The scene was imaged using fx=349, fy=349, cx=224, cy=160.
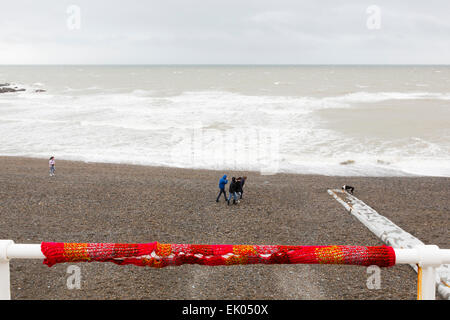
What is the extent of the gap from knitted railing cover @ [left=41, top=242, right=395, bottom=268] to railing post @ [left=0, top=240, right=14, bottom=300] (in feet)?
0.62

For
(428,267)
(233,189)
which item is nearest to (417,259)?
(428,267)

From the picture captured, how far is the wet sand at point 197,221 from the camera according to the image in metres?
8.05

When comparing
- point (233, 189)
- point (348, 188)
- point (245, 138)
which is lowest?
Answer: point (348, 188)

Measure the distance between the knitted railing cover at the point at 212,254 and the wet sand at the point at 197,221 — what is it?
6.17 meters

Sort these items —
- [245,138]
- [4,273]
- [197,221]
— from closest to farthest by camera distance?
1. [4,273]
2. [197,221]
3. [245,138]

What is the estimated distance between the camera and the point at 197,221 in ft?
41.7

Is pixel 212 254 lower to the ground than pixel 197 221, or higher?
higher

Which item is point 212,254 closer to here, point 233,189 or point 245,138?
point 233,189

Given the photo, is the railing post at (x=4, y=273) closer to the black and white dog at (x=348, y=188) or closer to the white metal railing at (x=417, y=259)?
the white metal railing at (x=417, y=259)

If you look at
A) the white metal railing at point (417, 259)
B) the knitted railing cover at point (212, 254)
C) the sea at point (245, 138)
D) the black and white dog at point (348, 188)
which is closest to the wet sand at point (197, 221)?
the black and white dog at point (348, 188)

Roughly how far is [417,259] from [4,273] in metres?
2.13

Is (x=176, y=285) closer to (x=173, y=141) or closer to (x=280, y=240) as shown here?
(x=280, y=240)
